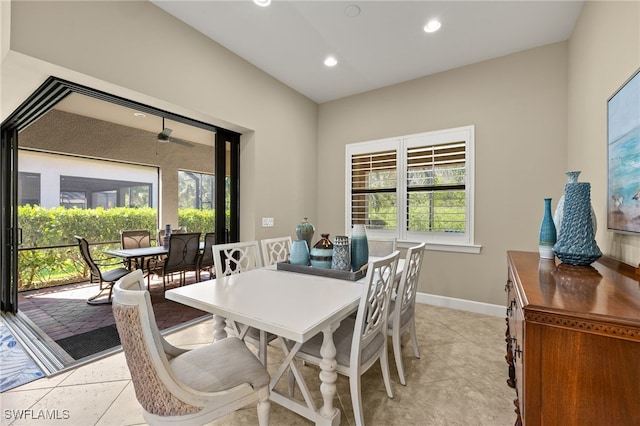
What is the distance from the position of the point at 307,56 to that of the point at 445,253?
291 centimetres

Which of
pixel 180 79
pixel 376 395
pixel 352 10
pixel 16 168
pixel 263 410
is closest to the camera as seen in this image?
pixel 263 410

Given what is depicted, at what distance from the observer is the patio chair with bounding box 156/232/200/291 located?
12.3ft

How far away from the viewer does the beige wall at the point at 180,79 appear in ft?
5.84

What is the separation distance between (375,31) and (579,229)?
Answer: 2405 mm

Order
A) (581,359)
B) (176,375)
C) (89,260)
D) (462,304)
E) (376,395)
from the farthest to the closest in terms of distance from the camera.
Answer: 1. (89,260)
2. (462,304)
3. (376,395)
4. (176,375)
5. (581,359)

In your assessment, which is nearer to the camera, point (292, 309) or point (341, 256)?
point (292, 309)

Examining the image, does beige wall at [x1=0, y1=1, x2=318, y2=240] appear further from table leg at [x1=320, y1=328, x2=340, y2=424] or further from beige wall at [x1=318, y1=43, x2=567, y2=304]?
table leg at [x1=320, y1=328, x2=340, y2=424]

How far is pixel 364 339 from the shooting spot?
149cm

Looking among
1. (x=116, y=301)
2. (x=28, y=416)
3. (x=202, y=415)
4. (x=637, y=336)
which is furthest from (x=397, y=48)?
(x=28, y=416)

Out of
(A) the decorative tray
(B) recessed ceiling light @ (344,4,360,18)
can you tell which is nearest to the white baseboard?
(A) the decorative tray

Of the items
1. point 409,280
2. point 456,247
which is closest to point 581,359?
point 409,280

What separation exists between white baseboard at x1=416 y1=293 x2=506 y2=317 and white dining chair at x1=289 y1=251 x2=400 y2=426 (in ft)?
6.46

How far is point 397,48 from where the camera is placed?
2.89 meters

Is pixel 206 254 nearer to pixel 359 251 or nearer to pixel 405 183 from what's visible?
pixel 359 251
